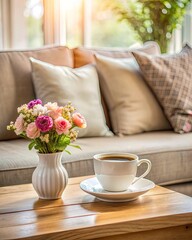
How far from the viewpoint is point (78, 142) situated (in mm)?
2566

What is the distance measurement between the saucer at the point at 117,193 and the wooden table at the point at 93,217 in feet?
0.06

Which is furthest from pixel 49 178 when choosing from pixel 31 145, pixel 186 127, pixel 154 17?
pixel 154 17

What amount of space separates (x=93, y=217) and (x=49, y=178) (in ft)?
0.80

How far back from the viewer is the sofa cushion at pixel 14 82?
266 cm

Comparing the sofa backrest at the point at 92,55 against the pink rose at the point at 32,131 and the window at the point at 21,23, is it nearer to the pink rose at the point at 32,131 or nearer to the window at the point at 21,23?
the window at the point at 21,23

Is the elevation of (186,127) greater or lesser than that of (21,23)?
lesser

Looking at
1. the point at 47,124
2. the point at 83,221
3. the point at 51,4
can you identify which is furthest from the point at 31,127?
the point at 51,4

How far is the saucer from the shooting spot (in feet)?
5.37

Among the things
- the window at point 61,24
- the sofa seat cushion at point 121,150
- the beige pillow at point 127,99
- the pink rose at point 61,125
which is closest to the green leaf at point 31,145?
the pink rose at point 61,125

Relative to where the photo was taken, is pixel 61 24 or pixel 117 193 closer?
pixel 117 193

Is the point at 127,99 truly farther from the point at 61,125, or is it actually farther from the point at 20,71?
the point at 61,125

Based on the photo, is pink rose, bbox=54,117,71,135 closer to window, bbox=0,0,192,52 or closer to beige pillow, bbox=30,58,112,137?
beige pillow, bbox=30,58,112,137

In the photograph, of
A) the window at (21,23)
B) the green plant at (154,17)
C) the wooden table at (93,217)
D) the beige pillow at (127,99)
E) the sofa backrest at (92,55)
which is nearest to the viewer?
the wooden table at (93,217)

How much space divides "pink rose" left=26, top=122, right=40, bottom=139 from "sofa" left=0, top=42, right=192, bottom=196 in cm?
55
